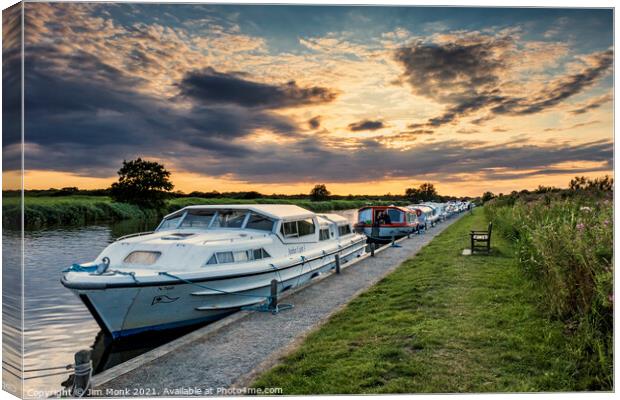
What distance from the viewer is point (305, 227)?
15977 mm

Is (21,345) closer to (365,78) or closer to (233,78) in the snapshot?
(233,78)

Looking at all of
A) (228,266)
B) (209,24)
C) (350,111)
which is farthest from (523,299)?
(209,24)

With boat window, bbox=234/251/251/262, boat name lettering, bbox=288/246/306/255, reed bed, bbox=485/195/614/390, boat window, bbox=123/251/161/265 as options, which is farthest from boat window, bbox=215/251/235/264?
reed bed, bbox=485/195/614/390

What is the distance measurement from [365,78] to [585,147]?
171 inches

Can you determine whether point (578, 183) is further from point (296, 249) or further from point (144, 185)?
point (144, 185)

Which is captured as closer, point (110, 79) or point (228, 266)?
point (110, 79)

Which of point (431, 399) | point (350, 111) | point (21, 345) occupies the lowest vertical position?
point (431, 399)

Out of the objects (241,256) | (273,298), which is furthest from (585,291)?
(241,256)

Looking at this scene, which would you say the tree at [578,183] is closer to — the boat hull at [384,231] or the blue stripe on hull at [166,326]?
the blue stripe on hull at [166,326]

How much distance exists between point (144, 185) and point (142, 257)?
98.8 ft

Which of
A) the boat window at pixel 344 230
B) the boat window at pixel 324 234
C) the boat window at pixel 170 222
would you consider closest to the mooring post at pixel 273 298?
the boat window at pixel 170 222

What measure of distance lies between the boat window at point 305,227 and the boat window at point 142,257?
5.51 metres

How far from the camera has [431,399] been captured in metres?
6.01

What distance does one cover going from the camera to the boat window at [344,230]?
20.6m
